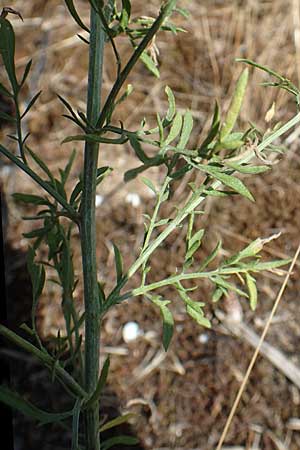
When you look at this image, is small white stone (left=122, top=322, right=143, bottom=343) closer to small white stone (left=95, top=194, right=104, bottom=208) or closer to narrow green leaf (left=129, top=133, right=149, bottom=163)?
small white stone (left=95, top=194, right=104, bottom=208)

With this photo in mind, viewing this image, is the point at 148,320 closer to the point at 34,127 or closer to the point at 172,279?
the point at 34,127

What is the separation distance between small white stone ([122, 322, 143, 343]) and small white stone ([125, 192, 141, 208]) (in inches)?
15.1

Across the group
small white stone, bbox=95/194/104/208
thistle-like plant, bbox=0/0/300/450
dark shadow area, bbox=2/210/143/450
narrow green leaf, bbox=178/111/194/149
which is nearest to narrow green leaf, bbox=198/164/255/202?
thistle-like plant, bbox=0/0/300/450

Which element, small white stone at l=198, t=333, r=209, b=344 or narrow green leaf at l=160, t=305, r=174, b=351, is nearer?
narrow green leaf at l=160, t=305, r=174, b=351

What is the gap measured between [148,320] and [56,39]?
108 centimetres

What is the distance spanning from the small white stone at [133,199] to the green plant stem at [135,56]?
4.74 ft

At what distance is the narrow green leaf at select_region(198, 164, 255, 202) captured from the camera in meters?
0.68

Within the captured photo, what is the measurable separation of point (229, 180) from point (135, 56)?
140 mm

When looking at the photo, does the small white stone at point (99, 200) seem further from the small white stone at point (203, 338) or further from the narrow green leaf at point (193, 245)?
the narrow green leaf at point (193, 245)

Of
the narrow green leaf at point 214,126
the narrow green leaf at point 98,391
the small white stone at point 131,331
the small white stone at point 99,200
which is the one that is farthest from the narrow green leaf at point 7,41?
the small white stone at point 99,200

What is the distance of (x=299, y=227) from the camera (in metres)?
2.12

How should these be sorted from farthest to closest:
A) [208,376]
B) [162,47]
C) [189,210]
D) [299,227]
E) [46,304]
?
[162,47] → [299,227] → [46,304] → [208,376] → [189,210]

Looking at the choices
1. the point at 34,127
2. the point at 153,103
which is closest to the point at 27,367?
the point at 34,127

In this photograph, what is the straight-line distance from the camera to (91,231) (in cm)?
80
